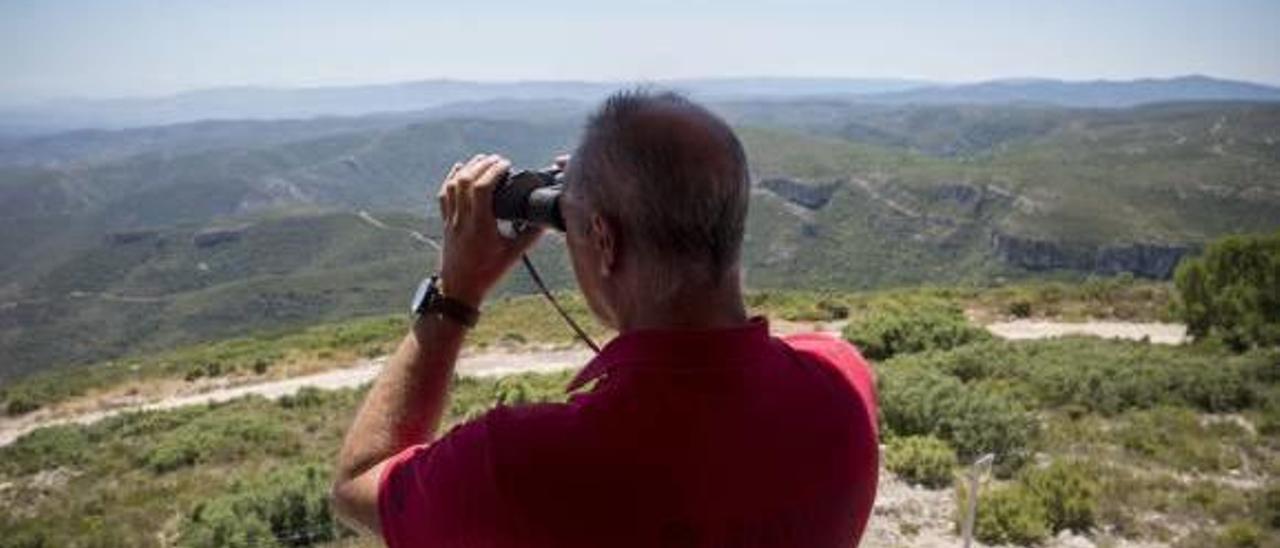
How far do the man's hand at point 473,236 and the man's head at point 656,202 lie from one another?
7.7 inches

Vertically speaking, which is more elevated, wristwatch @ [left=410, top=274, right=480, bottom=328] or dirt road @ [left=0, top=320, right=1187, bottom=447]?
wristwatch @ [left=410, top=274, right=480, bottom=328]

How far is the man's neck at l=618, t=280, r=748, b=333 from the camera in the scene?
1.75 meters

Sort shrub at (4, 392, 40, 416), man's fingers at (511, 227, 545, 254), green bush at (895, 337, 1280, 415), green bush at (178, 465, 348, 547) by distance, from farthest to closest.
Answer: shrub at (4, 392, 40, 416) → green bush at (895, 337, 1280, 415) → green bush at (178, 465, 348, 547) → man's fingers at (511, 227, 545, 254)

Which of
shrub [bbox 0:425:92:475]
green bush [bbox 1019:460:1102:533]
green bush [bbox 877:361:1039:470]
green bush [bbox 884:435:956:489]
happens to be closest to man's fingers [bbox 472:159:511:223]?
green bush [bbox 1019:460:1102:533]

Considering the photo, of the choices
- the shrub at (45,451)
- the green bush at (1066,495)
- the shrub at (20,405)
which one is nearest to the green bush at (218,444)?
the shrub at (45,451)

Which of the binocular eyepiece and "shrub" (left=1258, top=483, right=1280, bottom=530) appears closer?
the binocular eyepiece

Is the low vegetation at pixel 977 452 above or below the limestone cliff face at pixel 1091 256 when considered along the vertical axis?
above

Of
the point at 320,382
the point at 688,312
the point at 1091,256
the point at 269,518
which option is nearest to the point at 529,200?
the point at 688,312

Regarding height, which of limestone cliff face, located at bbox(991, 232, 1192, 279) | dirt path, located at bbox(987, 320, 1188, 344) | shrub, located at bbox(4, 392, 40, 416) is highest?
dirt path, located at bbox(987, 320, 1188, 344)

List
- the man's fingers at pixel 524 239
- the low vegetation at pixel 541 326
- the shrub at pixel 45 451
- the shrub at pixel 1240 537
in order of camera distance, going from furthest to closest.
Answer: the low vegetation at pixel 541 326 → the shrub at pixel 45 451 → the shrub at pixel 1240 537 → the man's fingers at pixel 524 239

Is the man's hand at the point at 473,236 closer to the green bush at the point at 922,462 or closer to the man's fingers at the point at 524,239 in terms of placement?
the man's fingers at the point at 524,239

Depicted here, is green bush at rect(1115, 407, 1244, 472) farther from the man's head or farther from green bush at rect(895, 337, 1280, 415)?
the man's head

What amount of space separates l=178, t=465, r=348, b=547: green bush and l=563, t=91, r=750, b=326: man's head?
7.83m

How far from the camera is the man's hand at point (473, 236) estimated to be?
1.96m
